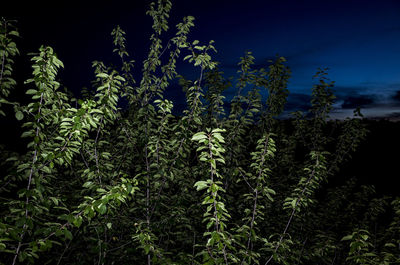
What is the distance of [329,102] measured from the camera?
5273 mm

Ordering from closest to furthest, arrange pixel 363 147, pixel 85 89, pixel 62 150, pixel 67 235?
pixel 67 235, pixel 62 150, pixel 85 89, pixel 363 147

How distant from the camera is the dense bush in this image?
2510 millimetres

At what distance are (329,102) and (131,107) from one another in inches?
190

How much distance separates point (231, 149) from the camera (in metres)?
4.55

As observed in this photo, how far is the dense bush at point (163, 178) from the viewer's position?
8.23 ft

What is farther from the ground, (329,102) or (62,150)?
(329,102)

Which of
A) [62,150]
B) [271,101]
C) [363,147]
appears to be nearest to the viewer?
[62,150]

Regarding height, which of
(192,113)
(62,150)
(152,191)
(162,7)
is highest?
(162,7)

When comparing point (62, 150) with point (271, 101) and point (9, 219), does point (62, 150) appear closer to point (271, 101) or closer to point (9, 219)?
point (9, 219)

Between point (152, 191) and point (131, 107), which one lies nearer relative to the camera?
point (152, 191)

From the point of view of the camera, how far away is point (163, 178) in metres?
3.85

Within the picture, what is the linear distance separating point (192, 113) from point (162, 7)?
2.52 metres

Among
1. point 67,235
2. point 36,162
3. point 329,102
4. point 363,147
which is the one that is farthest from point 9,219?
point 363,147

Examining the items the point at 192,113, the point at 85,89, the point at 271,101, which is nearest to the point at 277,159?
the point at 271,101
